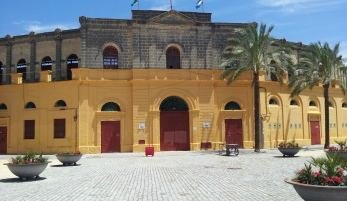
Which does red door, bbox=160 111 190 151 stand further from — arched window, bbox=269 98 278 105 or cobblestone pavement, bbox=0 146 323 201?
cobblestone pavement, bbox=0 146 323 201

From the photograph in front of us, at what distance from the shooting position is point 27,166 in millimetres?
13359

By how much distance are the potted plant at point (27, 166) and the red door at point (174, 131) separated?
53.2 ft

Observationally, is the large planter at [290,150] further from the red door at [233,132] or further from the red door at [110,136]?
the red door at [110,136]

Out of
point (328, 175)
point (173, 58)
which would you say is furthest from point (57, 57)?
point (328, 175)

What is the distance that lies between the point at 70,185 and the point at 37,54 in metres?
22.1

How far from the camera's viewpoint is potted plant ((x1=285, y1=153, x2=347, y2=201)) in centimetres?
739

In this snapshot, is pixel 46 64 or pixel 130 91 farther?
pixel 46 64

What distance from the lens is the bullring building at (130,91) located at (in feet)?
95.8

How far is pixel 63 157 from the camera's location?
19.0m

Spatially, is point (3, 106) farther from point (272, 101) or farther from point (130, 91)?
point (272, 101)

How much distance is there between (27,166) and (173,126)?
1735 cm

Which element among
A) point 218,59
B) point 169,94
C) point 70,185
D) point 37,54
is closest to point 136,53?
point 169,94

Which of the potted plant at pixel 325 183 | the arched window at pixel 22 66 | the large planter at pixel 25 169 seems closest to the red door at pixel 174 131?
the arched window at pixel 22 66

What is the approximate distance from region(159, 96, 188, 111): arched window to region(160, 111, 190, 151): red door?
1.18ft
